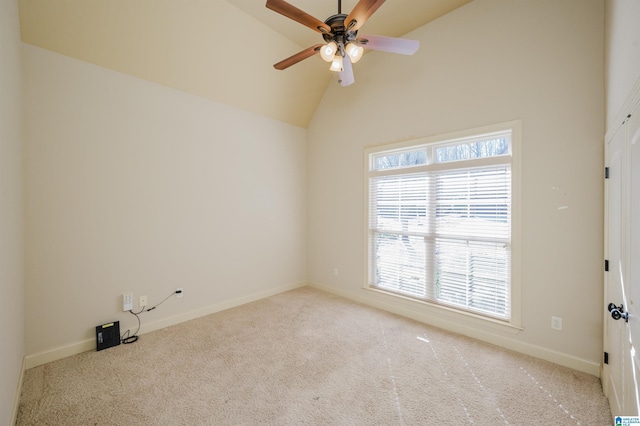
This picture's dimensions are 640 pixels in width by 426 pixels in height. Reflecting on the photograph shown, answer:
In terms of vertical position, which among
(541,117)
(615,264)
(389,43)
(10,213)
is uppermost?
(389,43)

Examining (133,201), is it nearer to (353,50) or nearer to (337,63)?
(337,63)

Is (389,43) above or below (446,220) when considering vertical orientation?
above

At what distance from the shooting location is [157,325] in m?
2.93

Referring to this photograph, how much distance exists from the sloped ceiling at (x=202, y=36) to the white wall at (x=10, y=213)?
1.11 ft

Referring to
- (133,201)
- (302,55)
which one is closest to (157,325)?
(133,201)

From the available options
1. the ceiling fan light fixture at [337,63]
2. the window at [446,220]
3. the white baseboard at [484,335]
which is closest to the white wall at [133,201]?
the white baseboard at [484,335]

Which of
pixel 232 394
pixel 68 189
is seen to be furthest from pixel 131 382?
pixel 68 189

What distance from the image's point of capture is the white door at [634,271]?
3.98 feet

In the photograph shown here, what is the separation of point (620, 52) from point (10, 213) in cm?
399

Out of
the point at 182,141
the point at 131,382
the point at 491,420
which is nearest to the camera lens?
the point at 491,420

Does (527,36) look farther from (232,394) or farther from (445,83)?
(232,394)

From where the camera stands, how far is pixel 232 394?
1.93 metres

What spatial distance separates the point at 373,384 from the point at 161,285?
2.49 metres

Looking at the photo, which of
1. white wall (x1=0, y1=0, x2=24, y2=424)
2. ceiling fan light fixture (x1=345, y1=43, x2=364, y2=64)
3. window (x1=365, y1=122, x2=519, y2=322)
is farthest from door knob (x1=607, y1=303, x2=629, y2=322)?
white wall (x1=0, y1=0, x2=24, y2=424)
